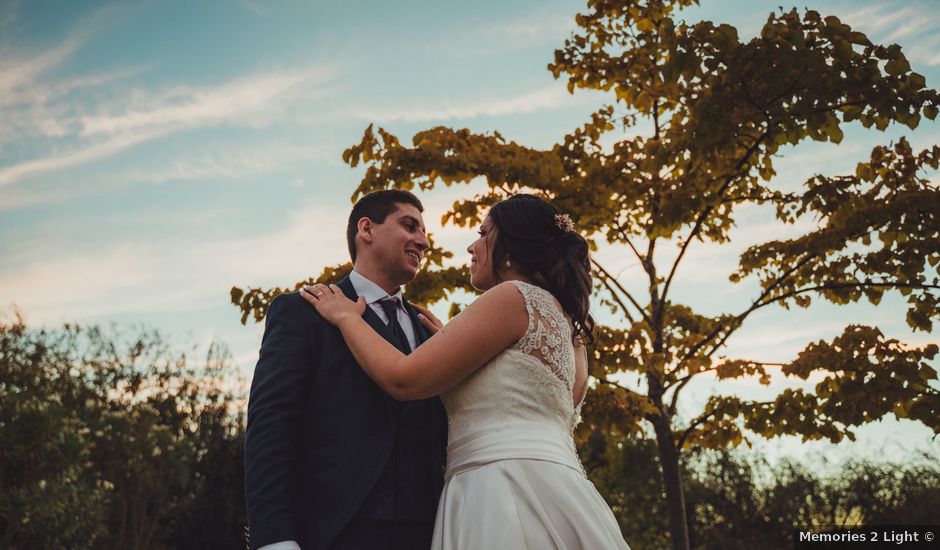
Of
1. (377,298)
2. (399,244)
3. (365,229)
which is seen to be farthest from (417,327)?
(365,229)

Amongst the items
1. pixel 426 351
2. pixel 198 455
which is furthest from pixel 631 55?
pixel 198 455

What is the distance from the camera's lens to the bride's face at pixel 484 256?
3.13 m

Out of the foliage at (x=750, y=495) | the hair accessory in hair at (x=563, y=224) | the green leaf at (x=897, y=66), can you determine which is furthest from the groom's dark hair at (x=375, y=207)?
the foliage at (x=750, y=495)

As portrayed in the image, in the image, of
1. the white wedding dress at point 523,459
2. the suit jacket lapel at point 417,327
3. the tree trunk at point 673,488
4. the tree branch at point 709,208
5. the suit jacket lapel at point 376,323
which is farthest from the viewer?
the tree trunk at point 673,488

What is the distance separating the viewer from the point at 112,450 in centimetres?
A: 1550

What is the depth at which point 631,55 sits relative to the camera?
23.8 ft

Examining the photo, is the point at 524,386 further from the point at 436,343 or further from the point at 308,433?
the point at 308,433

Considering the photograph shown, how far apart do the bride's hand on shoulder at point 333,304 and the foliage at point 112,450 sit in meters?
10.1

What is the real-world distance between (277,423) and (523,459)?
2.81ft

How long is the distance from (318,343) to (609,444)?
10.1m

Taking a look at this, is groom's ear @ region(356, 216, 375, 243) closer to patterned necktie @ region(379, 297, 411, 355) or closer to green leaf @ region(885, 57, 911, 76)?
patterned necktie @ region(379, 297, 411, 355)

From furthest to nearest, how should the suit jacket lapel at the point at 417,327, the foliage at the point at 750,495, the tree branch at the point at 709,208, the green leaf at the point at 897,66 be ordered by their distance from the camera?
the foliage at the point at 750,495
the tree branch at the point at 709,208
the green leaf at the point at 897,66
the suit jacket lapel at the point at 417,327

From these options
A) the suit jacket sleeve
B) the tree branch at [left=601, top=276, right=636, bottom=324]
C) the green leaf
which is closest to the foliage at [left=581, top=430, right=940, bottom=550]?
the tree branch at [left=601, top=276, right=636, bottom=324]

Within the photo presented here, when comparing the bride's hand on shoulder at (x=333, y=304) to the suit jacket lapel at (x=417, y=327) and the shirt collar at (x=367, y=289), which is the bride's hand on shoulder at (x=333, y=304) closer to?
the shirt collar at (x=367, y=289)
